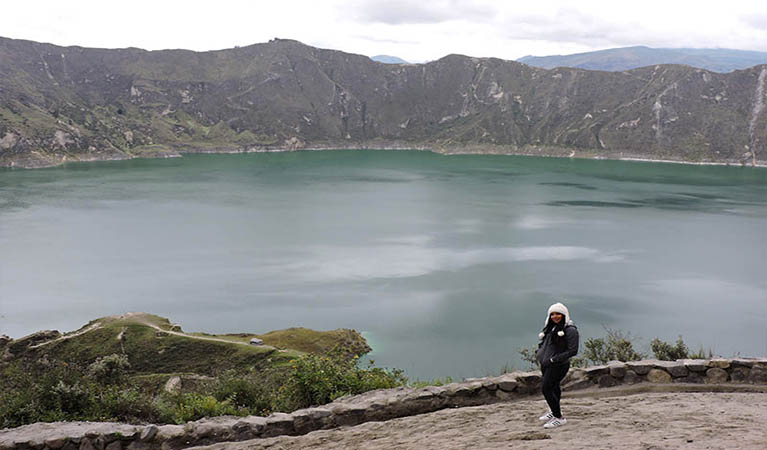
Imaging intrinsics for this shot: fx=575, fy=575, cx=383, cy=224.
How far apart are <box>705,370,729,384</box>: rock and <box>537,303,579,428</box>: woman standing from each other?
17.6 ft

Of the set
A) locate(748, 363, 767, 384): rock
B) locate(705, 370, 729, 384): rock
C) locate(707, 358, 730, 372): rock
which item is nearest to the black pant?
locate(705, 370, 729, 384): rock

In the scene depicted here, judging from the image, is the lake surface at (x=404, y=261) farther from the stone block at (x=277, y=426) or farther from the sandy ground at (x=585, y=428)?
the stone block at (x=277, y=426)

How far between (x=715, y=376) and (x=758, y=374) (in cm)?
109

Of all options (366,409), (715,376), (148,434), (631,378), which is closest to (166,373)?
(148,434)

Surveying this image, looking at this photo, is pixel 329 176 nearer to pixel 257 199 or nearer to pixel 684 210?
pixel 257 199

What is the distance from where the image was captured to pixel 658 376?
48.5ft

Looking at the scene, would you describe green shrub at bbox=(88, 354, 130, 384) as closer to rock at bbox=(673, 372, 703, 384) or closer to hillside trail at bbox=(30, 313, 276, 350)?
hillside trail at bbox=(30, 313, 276, 350)

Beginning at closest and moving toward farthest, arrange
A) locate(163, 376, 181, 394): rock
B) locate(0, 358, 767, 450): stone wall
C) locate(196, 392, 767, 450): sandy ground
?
1. locate(196, 392, 767, 450): sandy ground
2. locate(0, 358, 767, 450): stone wall
3. locate(163, 376, 181, 394): rock

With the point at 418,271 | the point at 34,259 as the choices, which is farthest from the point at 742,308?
the point at 34,259

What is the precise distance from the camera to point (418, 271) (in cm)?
5997

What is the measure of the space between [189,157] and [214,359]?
175m

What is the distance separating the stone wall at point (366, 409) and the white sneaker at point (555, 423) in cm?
256

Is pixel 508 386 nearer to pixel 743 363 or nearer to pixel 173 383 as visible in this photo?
pixel 743 363

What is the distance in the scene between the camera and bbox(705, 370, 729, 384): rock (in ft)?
48.0
